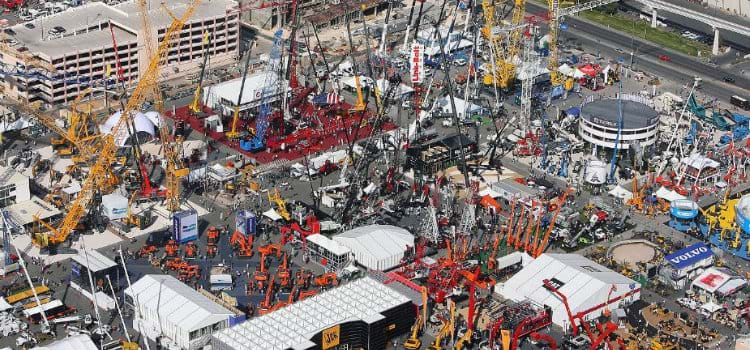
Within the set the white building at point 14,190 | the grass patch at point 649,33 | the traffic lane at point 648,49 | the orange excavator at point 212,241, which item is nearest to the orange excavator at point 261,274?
the orange excavator at point 212,241

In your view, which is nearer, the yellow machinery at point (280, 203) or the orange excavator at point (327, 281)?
the orange excavator at point (327, 281)

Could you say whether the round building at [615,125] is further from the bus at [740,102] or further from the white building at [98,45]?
the white building at [98,45]

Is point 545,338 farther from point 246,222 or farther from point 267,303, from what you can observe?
point 246,222

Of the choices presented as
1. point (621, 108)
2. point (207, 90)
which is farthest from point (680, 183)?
point (207, 90)

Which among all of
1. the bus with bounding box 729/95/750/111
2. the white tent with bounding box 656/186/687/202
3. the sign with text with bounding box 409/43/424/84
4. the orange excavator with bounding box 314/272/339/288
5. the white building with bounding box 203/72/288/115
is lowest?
the white building with bounding box 203/72/288/115

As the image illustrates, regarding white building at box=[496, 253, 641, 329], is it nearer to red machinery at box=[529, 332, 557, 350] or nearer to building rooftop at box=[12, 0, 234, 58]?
red machinery at box=[529, 332, 557, 350]

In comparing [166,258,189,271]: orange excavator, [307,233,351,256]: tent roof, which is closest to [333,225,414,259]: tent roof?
[307,233,351,256]: tent roof
